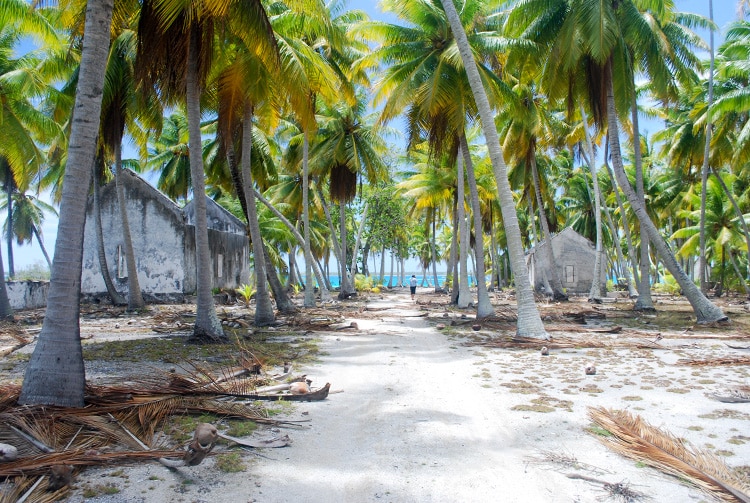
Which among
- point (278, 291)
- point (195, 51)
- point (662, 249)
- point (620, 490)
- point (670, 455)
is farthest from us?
point (278, 291)

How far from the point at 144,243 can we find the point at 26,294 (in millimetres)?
4940

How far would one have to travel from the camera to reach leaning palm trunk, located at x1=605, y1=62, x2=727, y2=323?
14.0 m

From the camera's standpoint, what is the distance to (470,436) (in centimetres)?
501

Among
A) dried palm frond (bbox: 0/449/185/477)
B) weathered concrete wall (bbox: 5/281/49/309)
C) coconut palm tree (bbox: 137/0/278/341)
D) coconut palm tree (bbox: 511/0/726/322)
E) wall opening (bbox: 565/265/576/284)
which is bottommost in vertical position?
dried palm frond (bbox: 0/449/185/477)

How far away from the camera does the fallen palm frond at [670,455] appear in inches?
143

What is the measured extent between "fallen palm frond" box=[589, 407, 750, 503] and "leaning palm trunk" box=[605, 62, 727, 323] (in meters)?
10.8

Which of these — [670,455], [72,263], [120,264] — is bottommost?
[670,455]

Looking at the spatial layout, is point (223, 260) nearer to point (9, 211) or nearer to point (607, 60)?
point (9, 211)

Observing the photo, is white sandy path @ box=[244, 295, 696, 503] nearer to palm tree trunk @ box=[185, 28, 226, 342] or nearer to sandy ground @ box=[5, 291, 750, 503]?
sandy ground @ box=[5, 291, 750, 503]

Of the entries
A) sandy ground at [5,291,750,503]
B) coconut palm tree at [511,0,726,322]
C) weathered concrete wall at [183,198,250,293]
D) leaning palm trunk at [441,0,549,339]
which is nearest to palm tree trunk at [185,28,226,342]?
Answer: sandy ground at [5,291,750,503]

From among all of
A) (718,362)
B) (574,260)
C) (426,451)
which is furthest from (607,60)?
(574,260)

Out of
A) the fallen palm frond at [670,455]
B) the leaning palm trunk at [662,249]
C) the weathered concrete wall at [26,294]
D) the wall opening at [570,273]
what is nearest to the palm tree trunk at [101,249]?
the weathered concrete wall at [26,294]

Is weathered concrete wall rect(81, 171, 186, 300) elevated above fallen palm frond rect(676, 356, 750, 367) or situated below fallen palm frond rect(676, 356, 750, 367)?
above

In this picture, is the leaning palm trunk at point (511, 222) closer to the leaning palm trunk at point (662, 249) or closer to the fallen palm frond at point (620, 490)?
the leaning palm trunk at point (662, 249)
